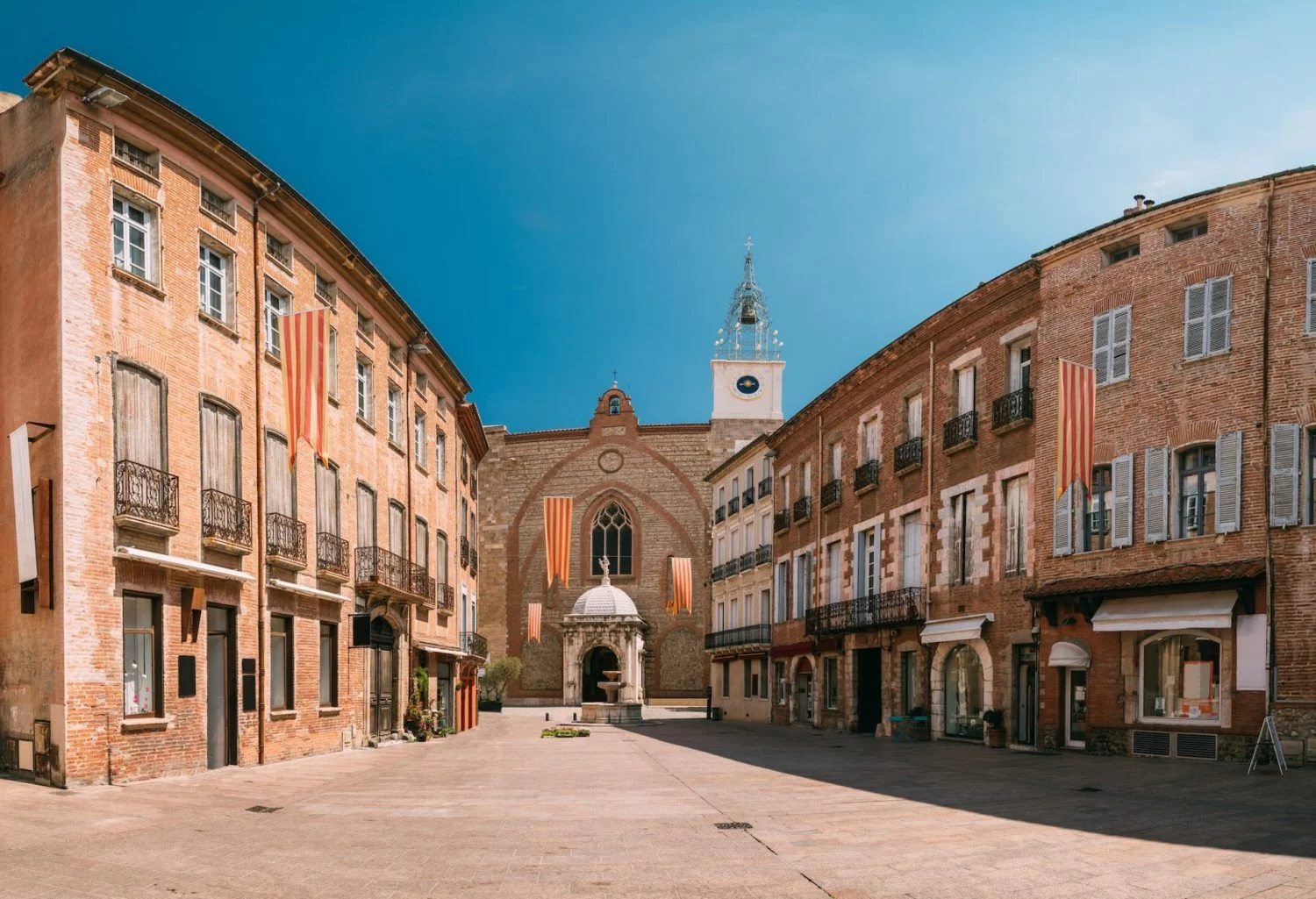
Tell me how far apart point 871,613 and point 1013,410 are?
9113 millimetres

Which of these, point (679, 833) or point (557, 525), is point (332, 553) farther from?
point (557, 525)

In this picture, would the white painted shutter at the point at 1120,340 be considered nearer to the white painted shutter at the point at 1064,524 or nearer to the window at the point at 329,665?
the white painted shutter at the point at 1064,524

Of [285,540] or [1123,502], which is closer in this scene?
[285,540]

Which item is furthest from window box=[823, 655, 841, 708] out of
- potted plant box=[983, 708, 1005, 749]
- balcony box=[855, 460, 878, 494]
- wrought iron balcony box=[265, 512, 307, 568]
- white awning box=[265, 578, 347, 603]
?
wrought iron balcony box=[265, 512, 307, 568]

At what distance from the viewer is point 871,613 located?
3234 centimetres

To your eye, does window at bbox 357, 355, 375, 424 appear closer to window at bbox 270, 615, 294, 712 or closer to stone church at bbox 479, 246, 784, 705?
window at bbox 270, 615, 294, 712

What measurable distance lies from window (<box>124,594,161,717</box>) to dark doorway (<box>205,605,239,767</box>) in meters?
1.44

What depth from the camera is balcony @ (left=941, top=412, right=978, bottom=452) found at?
1064 inches

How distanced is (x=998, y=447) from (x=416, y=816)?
1655 cm

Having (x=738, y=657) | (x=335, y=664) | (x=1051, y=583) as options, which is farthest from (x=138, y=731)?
(x=738, y=657)

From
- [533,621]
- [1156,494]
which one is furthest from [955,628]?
[533,621]

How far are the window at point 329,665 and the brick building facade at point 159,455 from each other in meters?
0.05

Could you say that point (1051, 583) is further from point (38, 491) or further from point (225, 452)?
point (38, 491)

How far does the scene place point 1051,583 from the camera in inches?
913
